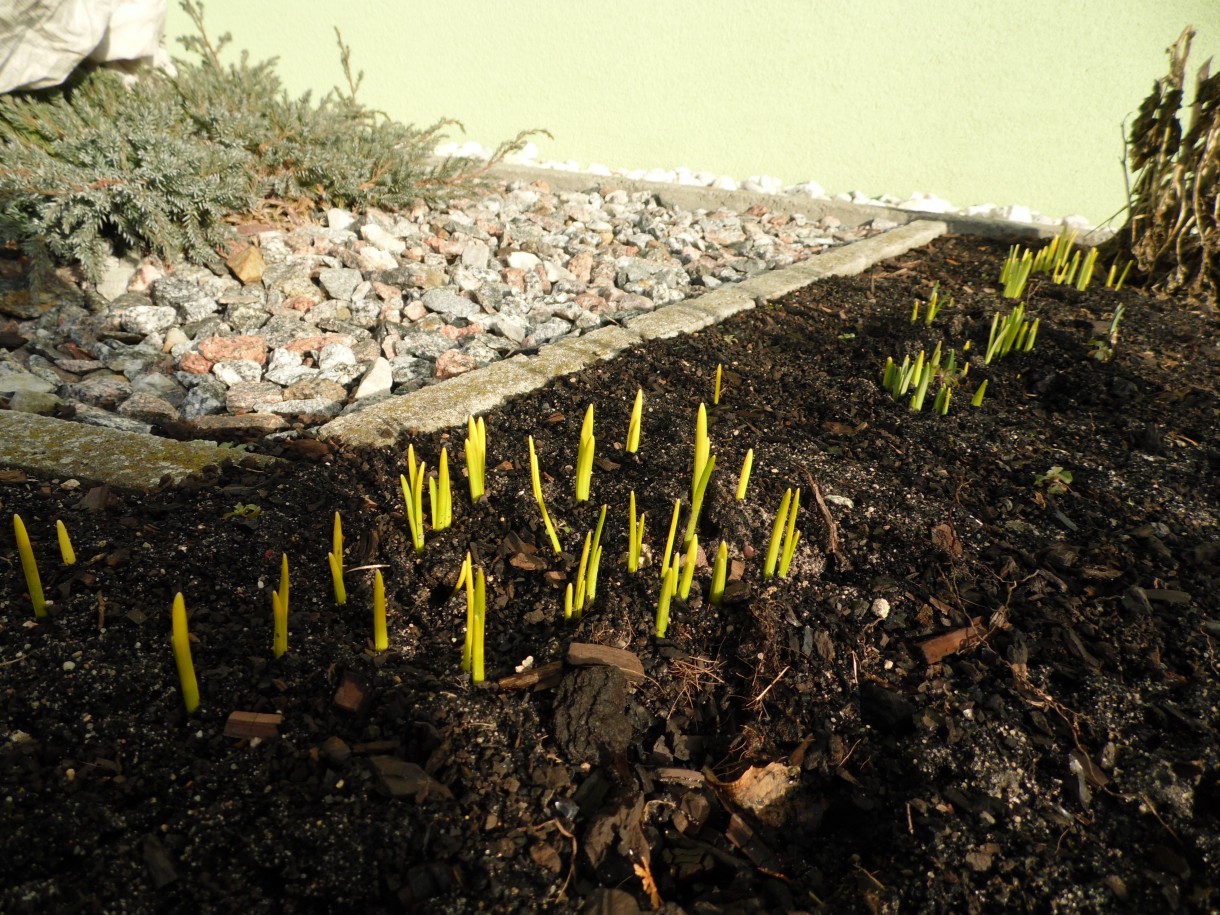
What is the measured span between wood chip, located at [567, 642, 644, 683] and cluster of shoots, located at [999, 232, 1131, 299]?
267 cm

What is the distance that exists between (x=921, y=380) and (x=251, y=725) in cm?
195

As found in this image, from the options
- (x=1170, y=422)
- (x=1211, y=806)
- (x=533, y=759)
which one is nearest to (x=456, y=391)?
(x=533, y=759)

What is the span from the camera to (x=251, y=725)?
3.70 feet

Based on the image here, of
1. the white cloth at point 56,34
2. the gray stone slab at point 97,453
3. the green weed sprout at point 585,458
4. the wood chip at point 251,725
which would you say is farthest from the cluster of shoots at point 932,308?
the white cloth at point 56,34

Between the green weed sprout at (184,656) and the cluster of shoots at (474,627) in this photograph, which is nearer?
the green weed sprout at (184,656)

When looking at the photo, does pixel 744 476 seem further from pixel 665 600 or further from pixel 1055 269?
pixel 1055 269

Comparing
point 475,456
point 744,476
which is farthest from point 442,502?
point 744,476

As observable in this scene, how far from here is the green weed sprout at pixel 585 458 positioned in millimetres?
1566

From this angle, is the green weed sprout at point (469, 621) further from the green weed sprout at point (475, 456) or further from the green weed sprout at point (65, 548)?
the green weed sprout at point (65, 548)

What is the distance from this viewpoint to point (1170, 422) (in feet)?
7.37

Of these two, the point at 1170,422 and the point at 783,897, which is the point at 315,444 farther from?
the point at 1170,422

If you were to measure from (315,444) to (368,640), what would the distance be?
71cm

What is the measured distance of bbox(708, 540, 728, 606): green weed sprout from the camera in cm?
136

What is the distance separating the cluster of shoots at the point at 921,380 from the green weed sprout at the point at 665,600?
1.19m
